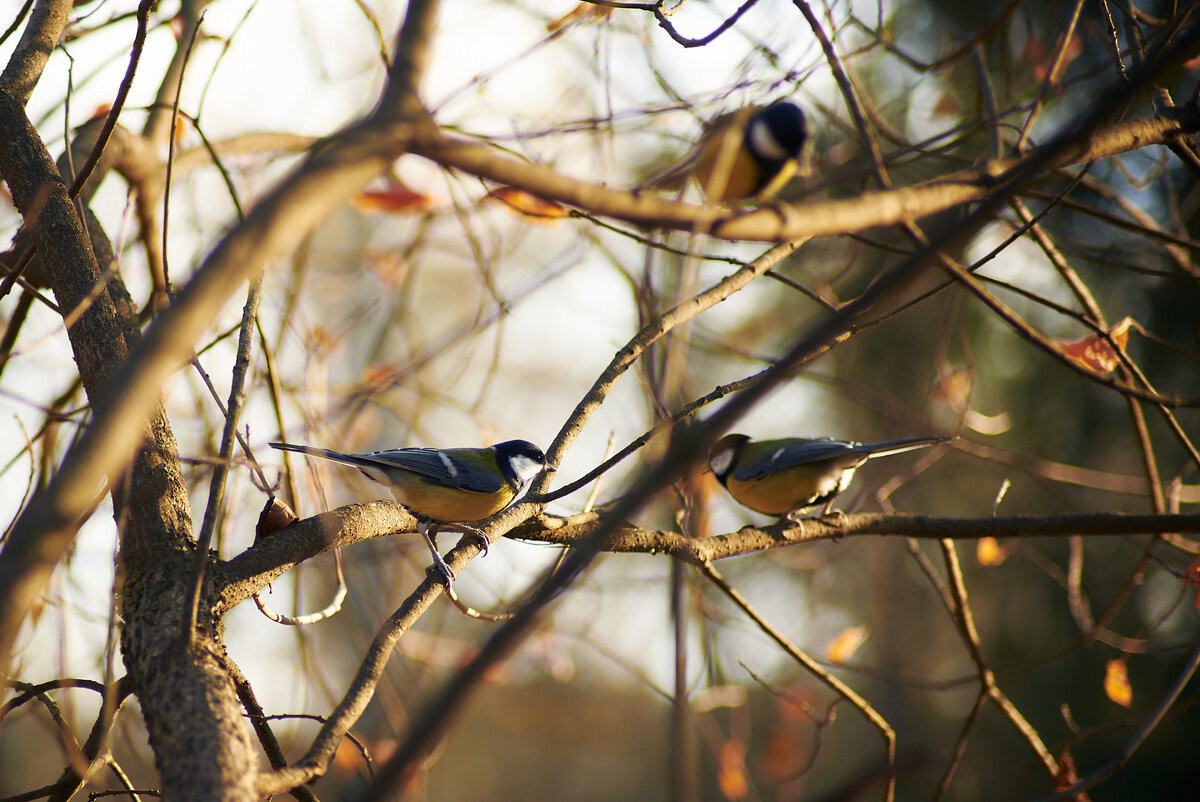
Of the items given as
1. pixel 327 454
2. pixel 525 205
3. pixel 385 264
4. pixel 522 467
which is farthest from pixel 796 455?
pixel 385 264

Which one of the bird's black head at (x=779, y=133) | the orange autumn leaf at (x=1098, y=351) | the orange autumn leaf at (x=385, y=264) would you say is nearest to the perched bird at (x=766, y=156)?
the bird's black head at (x=779, y=133)

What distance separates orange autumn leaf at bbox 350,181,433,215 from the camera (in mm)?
2834

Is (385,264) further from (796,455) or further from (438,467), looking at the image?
(796,455)

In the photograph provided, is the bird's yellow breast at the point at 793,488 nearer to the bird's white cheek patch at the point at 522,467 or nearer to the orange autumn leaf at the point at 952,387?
the orange autumn leaf at the point at 952,387

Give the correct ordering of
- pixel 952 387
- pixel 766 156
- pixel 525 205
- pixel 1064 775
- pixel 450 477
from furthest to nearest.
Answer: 1. pixel 952 387
2. pixel 766 156
3. pixel 450 477
4. pixel 525 205
5. pixel 1064 775

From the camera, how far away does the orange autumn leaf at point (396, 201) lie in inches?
112

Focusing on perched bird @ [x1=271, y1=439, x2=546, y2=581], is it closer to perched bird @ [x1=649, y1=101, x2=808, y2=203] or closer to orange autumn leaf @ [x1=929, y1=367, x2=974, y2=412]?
perched bird @ [x1=649, y1=101, x2=808, y2=203]

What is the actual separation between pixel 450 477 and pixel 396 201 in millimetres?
1018

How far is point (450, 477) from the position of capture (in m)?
2.68

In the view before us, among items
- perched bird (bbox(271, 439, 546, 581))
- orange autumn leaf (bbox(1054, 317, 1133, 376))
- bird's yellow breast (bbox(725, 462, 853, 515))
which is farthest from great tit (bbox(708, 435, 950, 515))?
perched bird (bbox(271, 439, 546, 581))

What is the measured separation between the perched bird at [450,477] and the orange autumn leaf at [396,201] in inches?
34.0

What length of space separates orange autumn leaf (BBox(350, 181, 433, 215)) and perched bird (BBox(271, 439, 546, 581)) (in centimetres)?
86

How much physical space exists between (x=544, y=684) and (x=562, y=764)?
2247 millimetres

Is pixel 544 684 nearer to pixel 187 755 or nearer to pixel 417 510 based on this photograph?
pixel 417 510
